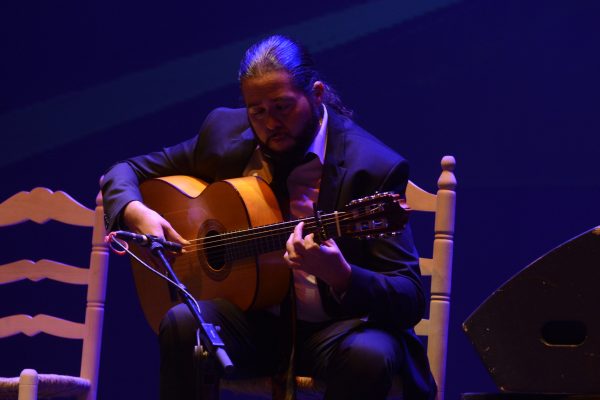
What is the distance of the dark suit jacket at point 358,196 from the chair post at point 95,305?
327 mm

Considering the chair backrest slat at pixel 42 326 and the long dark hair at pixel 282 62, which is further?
the chair backrest slat at pixel 42 326

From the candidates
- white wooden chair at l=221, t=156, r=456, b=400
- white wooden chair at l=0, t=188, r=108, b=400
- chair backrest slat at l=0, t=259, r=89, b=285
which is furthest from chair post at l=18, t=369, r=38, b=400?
white wooden chair at l=221, t=156, r=456, b=400

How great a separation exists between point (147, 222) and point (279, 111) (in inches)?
17.3

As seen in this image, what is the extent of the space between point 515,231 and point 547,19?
710 mm

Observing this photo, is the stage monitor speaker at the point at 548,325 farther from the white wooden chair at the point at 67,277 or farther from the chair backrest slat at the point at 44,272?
the chair backrest slat at the point at 44,272

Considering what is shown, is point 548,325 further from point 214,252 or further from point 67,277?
point 67,277

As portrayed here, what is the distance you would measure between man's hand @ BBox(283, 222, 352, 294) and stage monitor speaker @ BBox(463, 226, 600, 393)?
0.52m

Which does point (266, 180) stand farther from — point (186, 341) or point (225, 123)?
point (186, 341)

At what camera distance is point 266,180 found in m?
2.53

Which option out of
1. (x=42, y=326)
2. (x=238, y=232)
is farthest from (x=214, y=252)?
(x=42, y=326)

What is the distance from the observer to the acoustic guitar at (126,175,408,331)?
2156mm

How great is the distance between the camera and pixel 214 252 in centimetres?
244

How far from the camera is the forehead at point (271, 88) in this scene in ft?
7.87

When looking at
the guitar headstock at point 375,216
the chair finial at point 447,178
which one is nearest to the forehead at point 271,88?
the guitar headstock at point 375,216
